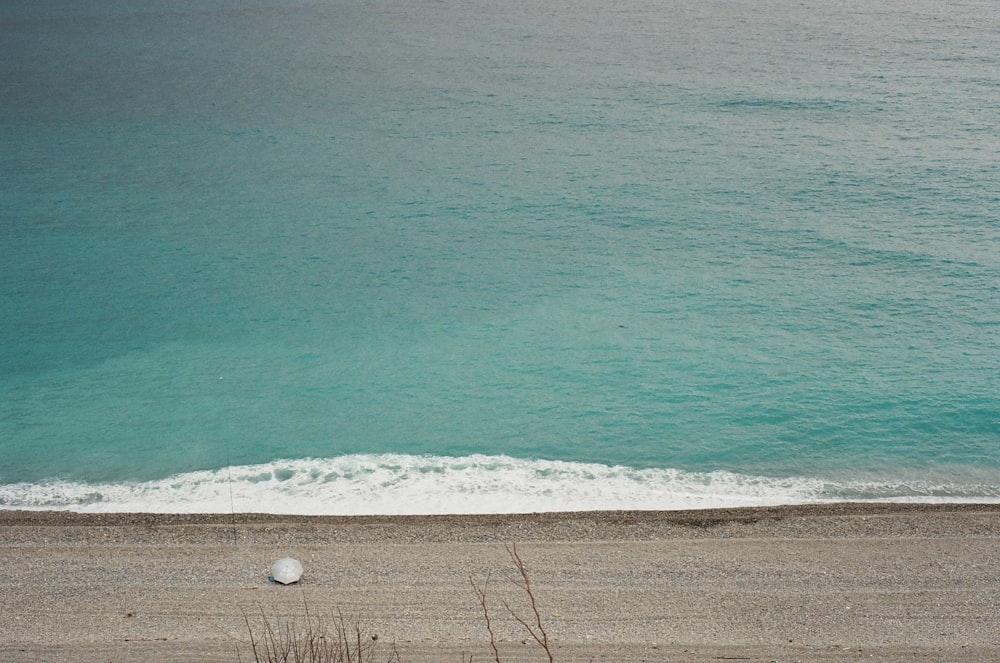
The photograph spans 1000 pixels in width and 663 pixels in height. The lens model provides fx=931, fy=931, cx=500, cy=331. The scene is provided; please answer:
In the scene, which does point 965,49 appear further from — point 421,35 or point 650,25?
point 421,35

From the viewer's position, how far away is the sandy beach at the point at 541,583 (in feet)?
19.9

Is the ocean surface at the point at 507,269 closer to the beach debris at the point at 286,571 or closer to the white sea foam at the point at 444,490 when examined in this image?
the white sea foam at the point at 444,490

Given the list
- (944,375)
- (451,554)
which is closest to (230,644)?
(451,554)

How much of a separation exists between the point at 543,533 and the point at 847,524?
2.49 metres

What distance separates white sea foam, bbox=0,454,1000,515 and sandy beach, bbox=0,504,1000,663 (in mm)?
480

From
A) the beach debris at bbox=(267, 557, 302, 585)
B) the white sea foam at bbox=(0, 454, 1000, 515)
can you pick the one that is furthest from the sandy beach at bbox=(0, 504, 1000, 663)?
the white sea foam at bbox=(0, 454, 1000, 515)

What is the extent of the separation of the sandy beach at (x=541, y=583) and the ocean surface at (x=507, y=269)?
0.91 m

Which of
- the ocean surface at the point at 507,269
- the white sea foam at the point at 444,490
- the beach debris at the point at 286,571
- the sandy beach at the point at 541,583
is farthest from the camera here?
the ocean surface at the point at 507,269

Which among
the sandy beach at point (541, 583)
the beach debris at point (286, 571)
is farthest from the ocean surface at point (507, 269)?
the beach debris at point (286, 571)

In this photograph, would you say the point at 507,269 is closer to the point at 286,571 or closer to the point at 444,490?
the point at 444,490

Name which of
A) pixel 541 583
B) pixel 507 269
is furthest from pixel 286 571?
pixel 507 269

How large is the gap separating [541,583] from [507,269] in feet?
25.9

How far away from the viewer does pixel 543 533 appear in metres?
7.54

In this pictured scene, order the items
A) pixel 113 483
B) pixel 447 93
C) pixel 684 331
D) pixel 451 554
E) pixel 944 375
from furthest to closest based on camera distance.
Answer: pixel 447 93 → pixel 684 331 → pixel 944 375 → pixel 113 483 → pixel 451 554
